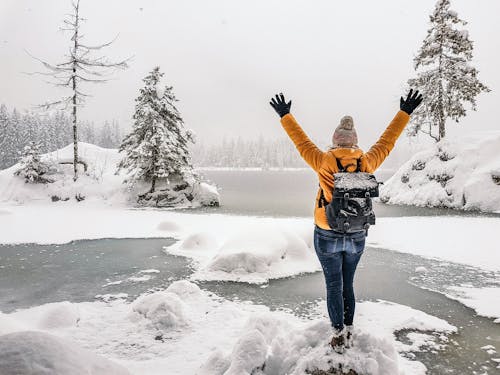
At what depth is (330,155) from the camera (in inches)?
130

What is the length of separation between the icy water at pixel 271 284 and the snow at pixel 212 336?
1.13 ft

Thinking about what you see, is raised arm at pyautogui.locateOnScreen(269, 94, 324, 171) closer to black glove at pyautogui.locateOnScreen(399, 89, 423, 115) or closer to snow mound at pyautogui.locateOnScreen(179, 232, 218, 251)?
black glove at pyautogui.locateOnScreen(399, 89, 423, 115)

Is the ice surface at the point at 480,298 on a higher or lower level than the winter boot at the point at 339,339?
lower

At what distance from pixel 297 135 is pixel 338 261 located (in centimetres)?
127

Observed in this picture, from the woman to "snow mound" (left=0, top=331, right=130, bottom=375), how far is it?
201 centimetres

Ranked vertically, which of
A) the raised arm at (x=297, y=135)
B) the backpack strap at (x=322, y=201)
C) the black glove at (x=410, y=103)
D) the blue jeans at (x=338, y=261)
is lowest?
the blue jeans at (x=338, y=261)

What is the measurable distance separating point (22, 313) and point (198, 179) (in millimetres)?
18755

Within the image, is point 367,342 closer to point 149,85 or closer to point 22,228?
point 22,228

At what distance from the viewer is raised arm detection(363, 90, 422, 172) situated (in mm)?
3457

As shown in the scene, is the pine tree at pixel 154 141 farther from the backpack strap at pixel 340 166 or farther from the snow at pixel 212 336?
the backpack strap at pixel 340 166

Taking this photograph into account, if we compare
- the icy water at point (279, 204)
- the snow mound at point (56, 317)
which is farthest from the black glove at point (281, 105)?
the icy water at point (279, 204)

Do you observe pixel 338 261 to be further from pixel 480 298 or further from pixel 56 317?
pixel 480 298

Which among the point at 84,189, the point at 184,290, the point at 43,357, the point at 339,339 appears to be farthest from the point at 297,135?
the point at 84,189

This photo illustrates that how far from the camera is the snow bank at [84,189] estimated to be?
22222 mm
